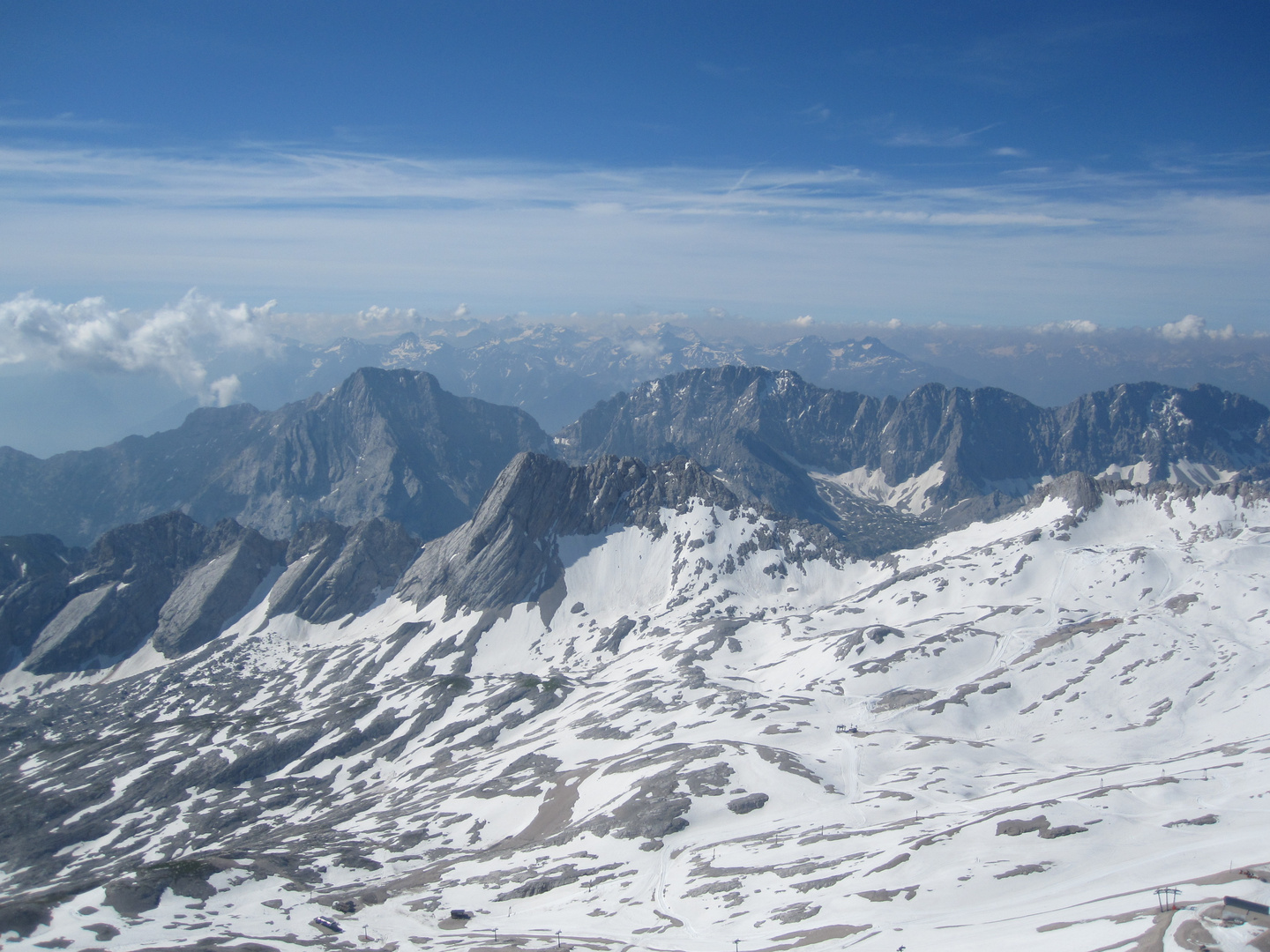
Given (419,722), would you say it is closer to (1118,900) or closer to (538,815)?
(538,815)

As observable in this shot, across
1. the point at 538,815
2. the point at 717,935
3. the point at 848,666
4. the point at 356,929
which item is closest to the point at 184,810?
the point at 538,815

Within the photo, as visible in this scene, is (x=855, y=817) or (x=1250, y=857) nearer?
(x=1250, y=857)

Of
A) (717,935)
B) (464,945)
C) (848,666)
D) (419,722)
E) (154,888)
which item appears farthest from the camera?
(419,722)

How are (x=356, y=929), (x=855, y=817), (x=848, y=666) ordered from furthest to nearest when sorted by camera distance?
(x=848, y=666)
(x=855, y=817)
(x=356, y=929)

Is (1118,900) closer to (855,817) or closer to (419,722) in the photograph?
(855,817)

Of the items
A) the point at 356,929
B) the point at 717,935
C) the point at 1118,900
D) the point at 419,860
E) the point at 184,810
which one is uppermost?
the point at 1118,900

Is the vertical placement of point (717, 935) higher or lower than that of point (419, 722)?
higher
